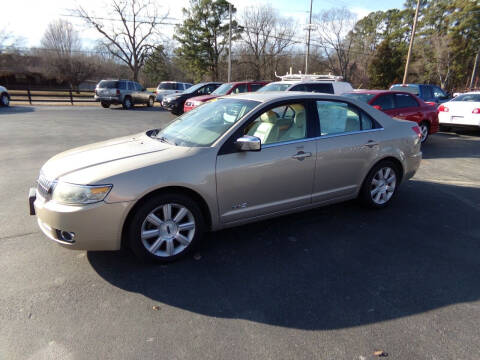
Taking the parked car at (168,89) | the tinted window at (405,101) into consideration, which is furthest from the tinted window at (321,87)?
the parked car at (168,89)

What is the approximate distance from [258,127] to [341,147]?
1.14 m

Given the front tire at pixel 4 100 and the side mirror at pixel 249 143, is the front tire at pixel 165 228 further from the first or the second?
the front tire at pixel 4 100

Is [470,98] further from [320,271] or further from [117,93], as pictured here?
[117,93]

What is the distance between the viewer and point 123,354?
2107 mm

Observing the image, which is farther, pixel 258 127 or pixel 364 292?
pixel 258 127

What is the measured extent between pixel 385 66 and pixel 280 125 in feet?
149

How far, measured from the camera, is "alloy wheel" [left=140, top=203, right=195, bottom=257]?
9.91 feet

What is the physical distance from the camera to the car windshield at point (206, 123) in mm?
3439

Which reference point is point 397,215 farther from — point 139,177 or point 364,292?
point 139,177

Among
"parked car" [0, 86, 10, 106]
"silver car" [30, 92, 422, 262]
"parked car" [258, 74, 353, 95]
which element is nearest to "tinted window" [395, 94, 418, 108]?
"parked car" [258, 74, 353, 95]

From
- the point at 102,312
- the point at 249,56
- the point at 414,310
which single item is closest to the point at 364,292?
the point at 414,310

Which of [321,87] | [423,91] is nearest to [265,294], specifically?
[321,87]

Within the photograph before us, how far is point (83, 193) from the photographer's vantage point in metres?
2.72

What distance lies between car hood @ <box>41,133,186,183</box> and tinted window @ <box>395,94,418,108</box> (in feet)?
24.8
